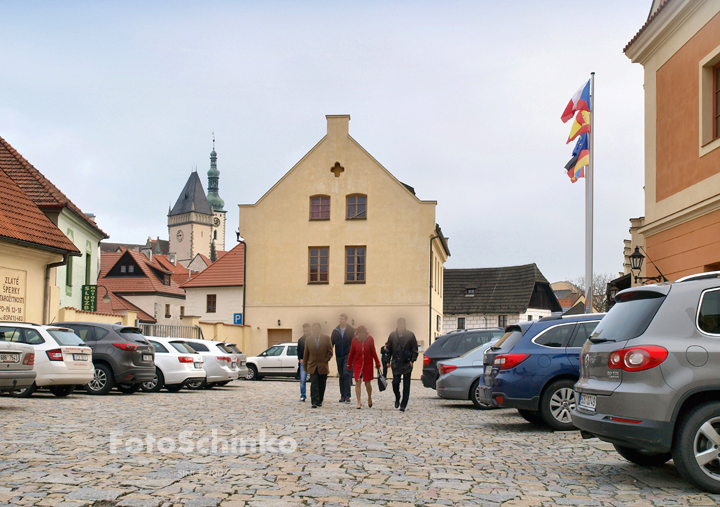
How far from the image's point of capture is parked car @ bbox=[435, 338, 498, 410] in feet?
52.2

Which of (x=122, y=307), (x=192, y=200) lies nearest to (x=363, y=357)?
(x=122, y=307)

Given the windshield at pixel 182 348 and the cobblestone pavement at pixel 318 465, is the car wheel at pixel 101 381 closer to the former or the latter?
the windshield at pixel 182 348

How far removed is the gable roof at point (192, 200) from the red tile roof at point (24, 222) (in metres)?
154

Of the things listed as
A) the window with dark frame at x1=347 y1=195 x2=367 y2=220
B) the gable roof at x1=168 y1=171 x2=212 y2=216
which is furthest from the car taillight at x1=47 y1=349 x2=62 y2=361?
the gable roof at x1=168 y1=171 x2=212 y2=216

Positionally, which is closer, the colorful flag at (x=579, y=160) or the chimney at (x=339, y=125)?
the colorful flag at (x=579, y=160)

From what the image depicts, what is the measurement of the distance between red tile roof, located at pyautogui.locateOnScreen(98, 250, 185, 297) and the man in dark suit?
5511 cm

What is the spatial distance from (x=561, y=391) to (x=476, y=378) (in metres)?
4.42

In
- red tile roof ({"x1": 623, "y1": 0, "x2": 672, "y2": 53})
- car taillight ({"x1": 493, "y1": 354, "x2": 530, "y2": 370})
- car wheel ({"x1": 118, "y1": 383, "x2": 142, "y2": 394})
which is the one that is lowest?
car wheel ({"x1": 118, "y1": 383, "x2": 142, "y2": 394})

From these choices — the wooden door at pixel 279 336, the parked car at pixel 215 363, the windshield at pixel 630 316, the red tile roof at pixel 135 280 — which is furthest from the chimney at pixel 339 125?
the red tile roof at pixel 135 280

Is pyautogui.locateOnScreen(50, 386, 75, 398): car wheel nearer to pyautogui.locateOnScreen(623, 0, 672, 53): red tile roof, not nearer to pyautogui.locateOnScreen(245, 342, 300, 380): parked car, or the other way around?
pyautogui.locateOnScreen(245, 342, 300, 380): parked car

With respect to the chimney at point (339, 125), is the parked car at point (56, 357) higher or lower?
lower

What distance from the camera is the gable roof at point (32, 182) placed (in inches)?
1027

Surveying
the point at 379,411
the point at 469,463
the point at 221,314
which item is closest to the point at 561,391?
the point at 469,463

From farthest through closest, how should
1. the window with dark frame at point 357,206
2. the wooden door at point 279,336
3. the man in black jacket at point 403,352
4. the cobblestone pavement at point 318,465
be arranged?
1. the wooden door at point 279,336
2. the window with dark frame at point 357,206
3. the man in black jacket at point 403,352
4. the cobblestone pavement at point 318,465
